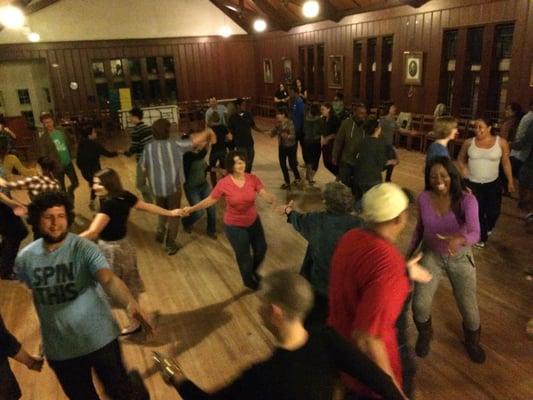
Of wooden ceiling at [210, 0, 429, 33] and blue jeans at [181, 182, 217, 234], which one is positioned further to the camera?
wooden ceiling at [210, 0, 429, 33]

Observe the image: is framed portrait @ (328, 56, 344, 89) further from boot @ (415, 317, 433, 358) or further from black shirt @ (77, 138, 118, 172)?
boot @ (415, 317, 433, 358)

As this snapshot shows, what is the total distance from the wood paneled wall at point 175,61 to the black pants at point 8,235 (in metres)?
12.7

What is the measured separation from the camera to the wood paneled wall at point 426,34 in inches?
303

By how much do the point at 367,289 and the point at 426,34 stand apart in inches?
373

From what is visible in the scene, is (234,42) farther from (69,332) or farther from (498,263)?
(69,332)

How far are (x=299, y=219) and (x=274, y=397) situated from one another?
1.53 meters

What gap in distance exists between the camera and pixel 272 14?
49.0 ft

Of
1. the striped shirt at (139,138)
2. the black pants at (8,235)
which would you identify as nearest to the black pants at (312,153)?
the striped shirt at (139,138)

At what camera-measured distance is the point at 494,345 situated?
3242mm

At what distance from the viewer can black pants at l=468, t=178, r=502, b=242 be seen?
180 inches

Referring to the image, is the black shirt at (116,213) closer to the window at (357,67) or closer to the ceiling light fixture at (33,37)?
the window at (357,67)

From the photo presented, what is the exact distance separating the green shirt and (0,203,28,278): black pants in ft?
5.84

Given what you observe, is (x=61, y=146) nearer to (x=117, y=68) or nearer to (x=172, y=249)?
(x=172, y=249)

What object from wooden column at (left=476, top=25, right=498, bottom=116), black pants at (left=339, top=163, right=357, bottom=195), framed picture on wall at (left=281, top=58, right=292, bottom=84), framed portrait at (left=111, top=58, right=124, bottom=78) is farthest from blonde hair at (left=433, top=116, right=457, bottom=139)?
framed portrait at (left=111, top=58, right=124, bottom=78)
